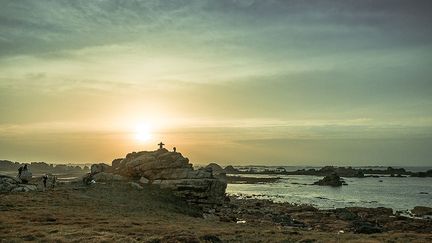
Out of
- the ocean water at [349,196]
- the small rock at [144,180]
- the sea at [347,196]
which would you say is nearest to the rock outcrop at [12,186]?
the small rock at [144,180]

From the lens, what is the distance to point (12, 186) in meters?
49.2

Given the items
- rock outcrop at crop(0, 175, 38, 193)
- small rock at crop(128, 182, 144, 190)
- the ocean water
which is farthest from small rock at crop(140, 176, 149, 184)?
the ocean water

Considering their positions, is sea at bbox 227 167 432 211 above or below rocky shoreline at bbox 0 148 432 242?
below

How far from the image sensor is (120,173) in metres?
67.0

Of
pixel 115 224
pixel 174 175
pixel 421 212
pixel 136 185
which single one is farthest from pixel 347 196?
pixel 115 224

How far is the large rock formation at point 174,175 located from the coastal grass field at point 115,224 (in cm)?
502

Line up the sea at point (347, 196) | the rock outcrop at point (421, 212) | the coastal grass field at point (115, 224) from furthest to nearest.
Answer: the sea at point (347, 196) → the rock outcrop at point (421, 212) → the coastal grass field at point (115, 224)

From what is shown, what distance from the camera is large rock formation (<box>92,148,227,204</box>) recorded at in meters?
60.4

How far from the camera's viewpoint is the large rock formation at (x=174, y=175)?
198 ft

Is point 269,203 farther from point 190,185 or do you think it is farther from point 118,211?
point 118,211

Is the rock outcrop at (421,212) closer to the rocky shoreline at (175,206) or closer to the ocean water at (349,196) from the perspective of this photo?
the rocky shoreline at (175,206)

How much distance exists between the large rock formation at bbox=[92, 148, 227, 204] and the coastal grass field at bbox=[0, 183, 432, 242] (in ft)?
16.5

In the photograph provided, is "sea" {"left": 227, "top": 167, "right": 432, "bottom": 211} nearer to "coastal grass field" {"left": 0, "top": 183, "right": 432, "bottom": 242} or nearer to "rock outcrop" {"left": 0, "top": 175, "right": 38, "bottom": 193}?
"coastal grass field" {"left": 0, "top": 183, "right": 432, "bottom": 242}

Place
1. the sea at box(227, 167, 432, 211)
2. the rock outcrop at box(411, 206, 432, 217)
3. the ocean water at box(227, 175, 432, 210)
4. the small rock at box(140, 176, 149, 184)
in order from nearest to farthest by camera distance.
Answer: the small rock at box(140, 176, 149, 184)
the rock outcrop at box(411, 206, 432, 217)
the sea at box(227, 167, 432, 211)
the ocean water at box(227, 175, 432, 210)
